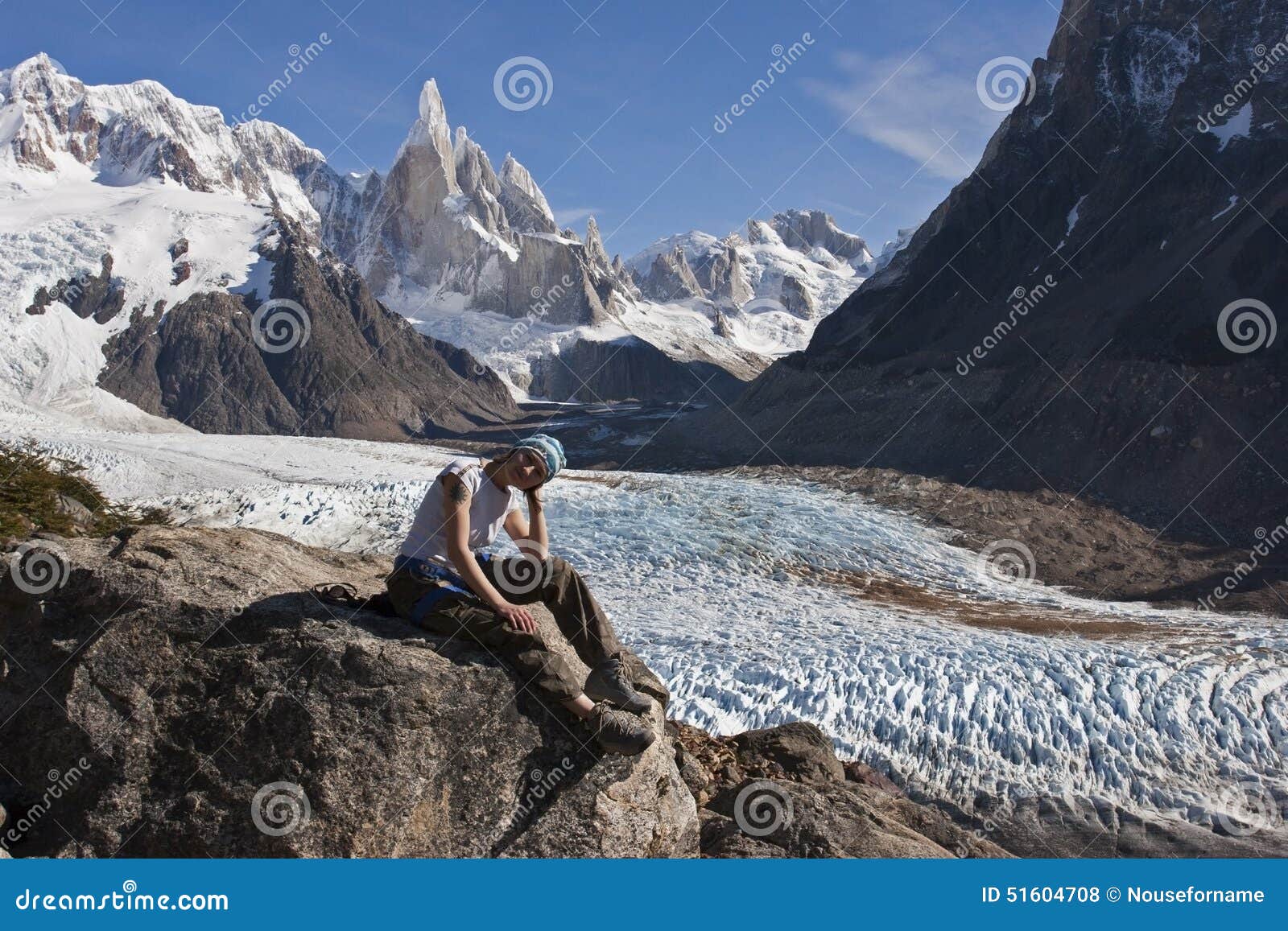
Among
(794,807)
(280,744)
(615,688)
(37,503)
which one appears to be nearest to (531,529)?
(615,688)

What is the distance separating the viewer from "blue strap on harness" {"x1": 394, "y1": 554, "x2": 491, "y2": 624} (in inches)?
242

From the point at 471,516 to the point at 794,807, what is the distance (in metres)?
3.28

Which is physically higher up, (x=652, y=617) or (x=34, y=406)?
(x=652, y=617)

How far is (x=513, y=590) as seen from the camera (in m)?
6.44

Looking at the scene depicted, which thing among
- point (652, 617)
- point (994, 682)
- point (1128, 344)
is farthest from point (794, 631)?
point (1128, 344)

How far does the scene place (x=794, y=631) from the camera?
18.2 meters

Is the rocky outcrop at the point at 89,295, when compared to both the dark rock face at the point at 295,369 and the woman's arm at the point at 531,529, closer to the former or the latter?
the dark rock face at the point at 295,369

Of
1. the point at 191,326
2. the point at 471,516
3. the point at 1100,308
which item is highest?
the point at 1100,308

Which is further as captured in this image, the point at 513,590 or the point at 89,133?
the point at 89,133

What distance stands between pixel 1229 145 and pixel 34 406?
10178cm

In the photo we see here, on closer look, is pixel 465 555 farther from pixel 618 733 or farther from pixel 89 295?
pixel 89 295

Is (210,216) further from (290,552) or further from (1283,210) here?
(290,552)

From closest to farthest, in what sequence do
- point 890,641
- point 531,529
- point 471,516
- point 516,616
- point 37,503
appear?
point 516,616 < point 471,516 < point 531,529 < point 37,503 < point 890,641

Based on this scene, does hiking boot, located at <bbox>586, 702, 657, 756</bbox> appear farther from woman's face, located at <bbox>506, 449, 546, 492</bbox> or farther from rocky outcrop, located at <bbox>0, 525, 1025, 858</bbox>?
woman's face, located at <bbox>506, 449, 546, 492</bbox>
